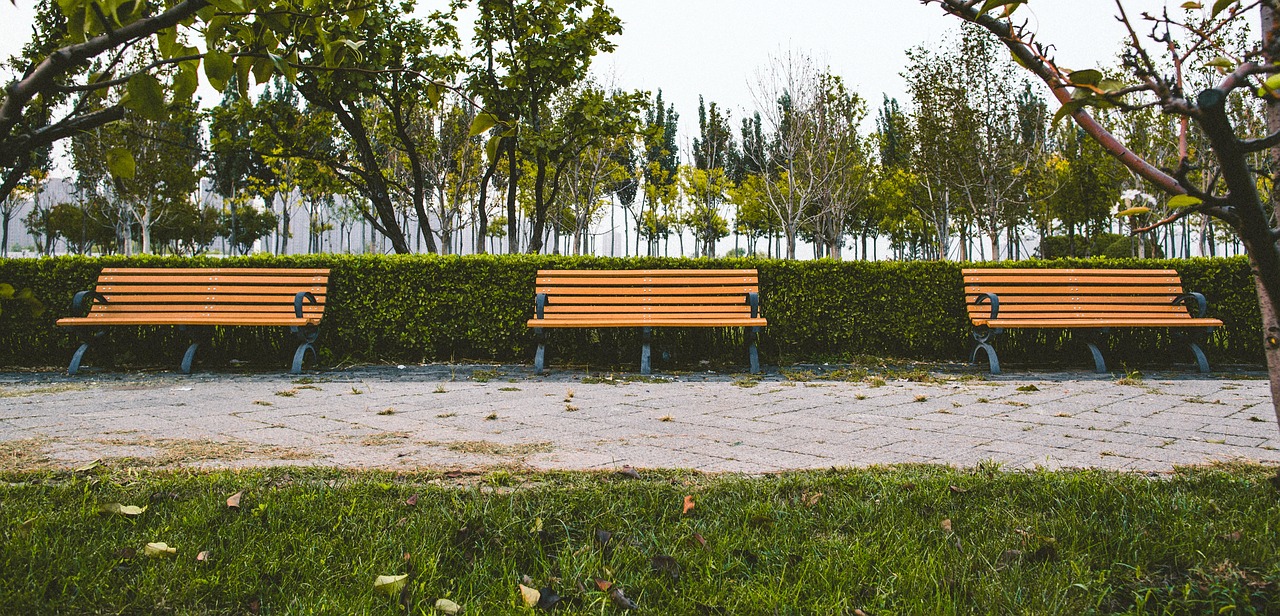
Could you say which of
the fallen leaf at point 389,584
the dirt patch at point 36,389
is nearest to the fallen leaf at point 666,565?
the fallen leaf at point 389,584

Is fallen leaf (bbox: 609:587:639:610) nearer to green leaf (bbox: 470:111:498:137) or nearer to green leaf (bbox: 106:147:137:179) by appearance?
green leaf (bbox: 470:111:498:137)

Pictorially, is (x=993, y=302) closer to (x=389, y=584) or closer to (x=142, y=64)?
(x=389, y=584)

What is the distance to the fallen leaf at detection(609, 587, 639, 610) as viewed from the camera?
203cm

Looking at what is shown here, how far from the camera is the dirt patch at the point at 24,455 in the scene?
324 centimetres

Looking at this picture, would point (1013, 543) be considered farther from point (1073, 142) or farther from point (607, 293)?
point (1073, 142)

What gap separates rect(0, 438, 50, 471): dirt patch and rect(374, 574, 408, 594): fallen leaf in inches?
80.7

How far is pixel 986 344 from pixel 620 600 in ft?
20.6

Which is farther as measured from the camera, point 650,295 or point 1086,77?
point 650,295

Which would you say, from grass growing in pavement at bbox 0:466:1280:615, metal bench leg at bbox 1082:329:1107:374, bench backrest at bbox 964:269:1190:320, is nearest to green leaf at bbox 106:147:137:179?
grass growing in pavement at bbox 0:466:1280:615

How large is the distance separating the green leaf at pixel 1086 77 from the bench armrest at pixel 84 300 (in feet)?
25.9

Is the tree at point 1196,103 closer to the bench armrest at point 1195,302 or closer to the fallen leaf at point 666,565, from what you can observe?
the fallen leaf at point 666,565

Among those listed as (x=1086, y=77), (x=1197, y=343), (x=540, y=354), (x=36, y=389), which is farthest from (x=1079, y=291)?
(x=36, y=389)

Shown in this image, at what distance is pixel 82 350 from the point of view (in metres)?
6.99

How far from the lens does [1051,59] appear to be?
1692mm
